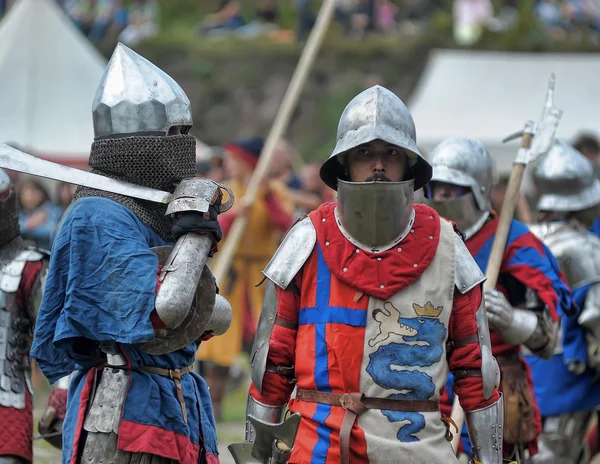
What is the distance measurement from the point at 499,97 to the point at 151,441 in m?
9.90

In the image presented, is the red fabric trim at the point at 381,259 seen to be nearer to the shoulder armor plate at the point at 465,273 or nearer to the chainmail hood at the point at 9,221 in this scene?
the shoulder armor plate at the point at 465,273

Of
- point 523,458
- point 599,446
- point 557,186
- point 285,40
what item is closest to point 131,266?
point 523,458

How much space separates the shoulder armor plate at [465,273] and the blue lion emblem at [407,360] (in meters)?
0.18

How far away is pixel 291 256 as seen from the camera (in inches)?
185

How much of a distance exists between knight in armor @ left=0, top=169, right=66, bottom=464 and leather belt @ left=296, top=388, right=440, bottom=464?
1361 mm

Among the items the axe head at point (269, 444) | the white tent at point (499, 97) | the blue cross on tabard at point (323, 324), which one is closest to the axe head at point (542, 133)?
the blue cross on tabard at point (323, 324)

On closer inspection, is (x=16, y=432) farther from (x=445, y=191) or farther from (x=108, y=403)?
(x=445, y=191)

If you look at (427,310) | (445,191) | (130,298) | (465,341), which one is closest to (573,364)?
(445,191)

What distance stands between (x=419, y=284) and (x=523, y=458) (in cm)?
208

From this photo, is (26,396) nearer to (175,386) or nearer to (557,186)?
(175,386)

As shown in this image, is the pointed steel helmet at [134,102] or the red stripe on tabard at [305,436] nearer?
the red stripe on tabard at [305,436]

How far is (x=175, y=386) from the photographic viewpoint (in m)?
4.81

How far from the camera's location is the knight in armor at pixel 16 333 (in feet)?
18.4

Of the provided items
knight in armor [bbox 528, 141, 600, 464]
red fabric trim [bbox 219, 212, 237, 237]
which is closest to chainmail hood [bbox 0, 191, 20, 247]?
knight in armor [bbox 528, 141, 600, 464]
